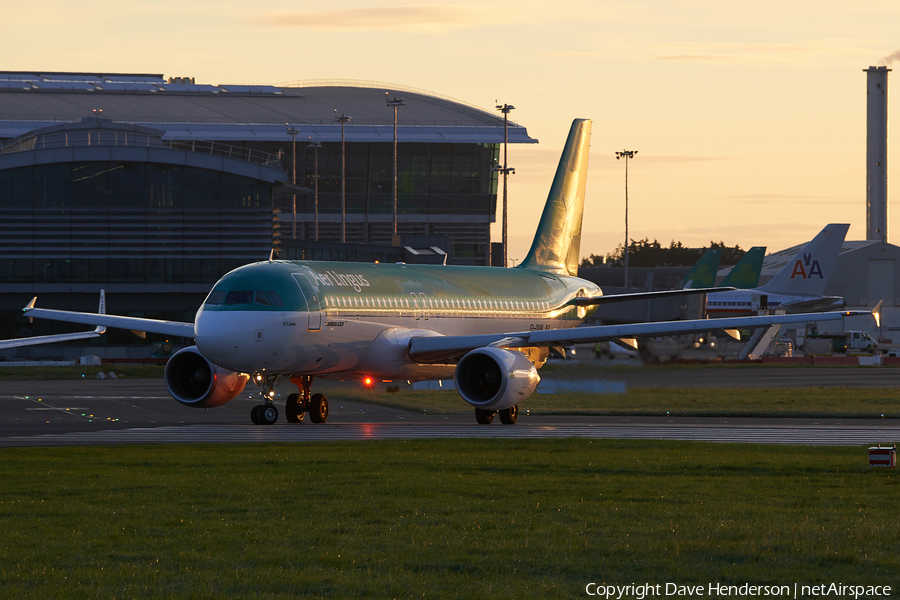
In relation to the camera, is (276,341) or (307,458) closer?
(307,458)

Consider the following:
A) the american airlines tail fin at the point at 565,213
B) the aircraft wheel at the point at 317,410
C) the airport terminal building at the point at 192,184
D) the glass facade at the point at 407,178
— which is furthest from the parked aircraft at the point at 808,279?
the aircraft wheel at the point at 317,410

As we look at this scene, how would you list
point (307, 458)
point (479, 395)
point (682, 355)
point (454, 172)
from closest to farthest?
point (307, 458)
point (479, 395)
point (682, 355)
point (454, 172)

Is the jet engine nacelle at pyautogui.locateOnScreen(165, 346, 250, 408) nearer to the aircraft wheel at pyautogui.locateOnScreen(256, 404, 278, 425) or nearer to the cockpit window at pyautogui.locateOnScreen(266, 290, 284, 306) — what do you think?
the aircraft wheel at pyautogui.locateOnScreen(256, 404, 278, 425)

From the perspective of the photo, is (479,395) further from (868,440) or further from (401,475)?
(401,475)

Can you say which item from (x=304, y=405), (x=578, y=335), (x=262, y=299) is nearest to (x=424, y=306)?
(x=304, y=405)

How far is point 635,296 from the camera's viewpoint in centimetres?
3781

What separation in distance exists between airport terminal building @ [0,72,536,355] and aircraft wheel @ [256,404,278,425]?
146 ft

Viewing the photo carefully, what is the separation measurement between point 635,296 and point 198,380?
1414 centimetres

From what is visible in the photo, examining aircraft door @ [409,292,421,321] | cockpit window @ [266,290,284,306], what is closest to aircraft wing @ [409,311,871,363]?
aircraft door @ [409,292,421,321]

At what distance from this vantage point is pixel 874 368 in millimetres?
66812

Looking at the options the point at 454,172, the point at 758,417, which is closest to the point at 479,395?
the point at 758,417

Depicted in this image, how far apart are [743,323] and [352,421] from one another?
11.3 m

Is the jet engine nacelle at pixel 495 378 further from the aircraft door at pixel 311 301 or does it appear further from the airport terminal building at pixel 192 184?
the airport terminal building at pixel 192 184

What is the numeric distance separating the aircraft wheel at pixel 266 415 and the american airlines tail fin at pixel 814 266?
72.5 metres
